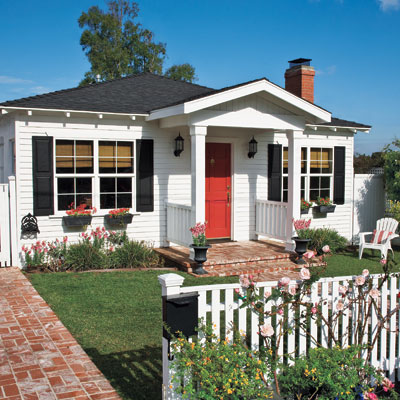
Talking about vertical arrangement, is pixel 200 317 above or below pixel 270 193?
below

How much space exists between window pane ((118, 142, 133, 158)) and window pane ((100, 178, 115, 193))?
1.90 ft

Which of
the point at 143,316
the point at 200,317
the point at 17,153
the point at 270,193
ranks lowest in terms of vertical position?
the point at 143,316

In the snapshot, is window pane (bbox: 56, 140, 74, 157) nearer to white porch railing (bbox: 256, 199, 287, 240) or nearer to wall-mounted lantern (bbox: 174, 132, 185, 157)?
wall-mounted lantern (bbox: 174, 132, 185, 157)

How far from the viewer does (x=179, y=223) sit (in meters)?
9.87

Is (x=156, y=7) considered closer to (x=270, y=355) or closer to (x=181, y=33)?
(x=181, y=33)

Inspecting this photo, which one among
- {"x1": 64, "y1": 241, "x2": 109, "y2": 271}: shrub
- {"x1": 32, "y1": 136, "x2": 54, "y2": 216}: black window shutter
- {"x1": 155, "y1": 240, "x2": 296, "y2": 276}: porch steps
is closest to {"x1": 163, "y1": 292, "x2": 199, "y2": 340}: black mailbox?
{"x1": 155, "y1": 240, "x2": 296, "y2": 276}: porch steps

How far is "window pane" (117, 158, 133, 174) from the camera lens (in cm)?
1001

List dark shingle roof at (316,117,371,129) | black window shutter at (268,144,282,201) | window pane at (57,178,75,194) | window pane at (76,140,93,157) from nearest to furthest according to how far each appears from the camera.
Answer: window pane at (57,178,75,194) < window pane at (76,140,93,157) < black window shutter at (268,144,282,201) < dark shingle roof at (316,117,371,129)

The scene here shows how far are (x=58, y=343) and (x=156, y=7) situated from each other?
31.7m

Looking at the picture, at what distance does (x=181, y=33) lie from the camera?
34.3m

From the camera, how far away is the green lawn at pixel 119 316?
461 centimetres

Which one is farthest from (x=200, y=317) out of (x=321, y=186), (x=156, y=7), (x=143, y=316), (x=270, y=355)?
(x=156, y=7)

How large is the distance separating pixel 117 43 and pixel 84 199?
23.9m

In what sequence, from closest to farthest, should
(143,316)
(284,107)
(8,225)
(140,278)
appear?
1. (143,316)
2. (140,278)
3. (8,225)
4. (284,107)
